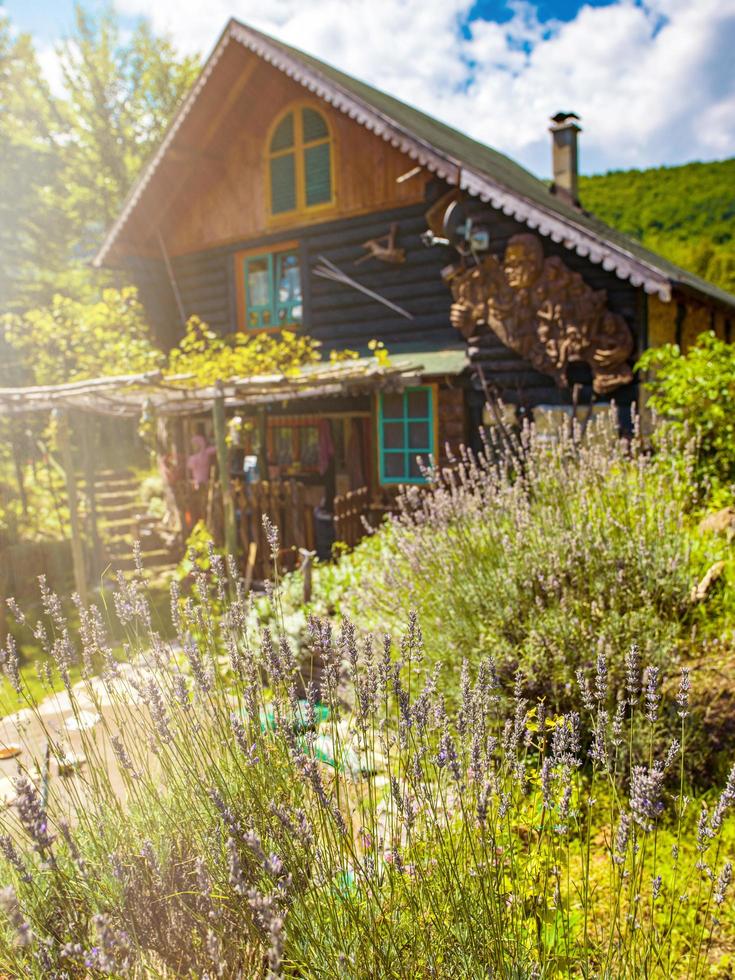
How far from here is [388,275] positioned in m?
11.3

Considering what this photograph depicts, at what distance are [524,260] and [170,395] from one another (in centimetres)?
503

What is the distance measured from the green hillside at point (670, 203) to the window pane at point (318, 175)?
31.3m

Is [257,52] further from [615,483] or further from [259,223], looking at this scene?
[615,483]

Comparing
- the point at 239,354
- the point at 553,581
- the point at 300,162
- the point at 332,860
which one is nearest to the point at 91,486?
the point at 239,354

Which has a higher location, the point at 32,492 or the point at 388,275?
the point at 388,275

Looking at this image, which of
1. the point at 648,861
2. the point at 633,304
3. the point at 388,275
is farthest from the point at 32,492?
the point at 648,861

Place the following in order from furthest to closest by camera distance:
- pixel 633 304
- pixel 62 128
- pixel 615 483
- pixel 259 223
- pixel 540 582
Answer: pixel 62 128, pixel 259 223, pixel 633 304, pixel 615 483, pixel 540 582

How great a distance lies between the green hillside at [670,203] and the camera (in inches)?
1649

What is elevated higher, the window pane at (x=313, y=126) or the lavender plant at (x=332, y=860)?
the window pane at (x=313, y=126)

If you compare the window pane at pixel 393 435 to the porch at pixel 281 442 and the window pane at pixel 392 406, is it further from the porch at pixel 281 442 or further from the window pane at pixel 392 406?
the window pane at pixel 392 406

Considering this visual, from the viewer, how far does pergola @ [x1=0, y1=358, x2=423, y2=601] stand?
25.2ft

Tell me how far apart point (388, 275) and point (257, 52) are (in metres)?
3.92

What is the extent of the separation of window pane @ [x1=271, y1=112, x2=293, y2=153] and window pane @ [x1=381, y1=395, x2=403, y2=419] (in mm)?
4758

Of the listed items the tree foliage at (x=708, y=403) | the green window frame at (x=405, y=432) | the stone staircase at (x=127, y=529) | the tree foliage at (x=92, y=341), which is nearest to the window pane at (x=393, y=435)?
the green window frame at (x=405, y=432)
